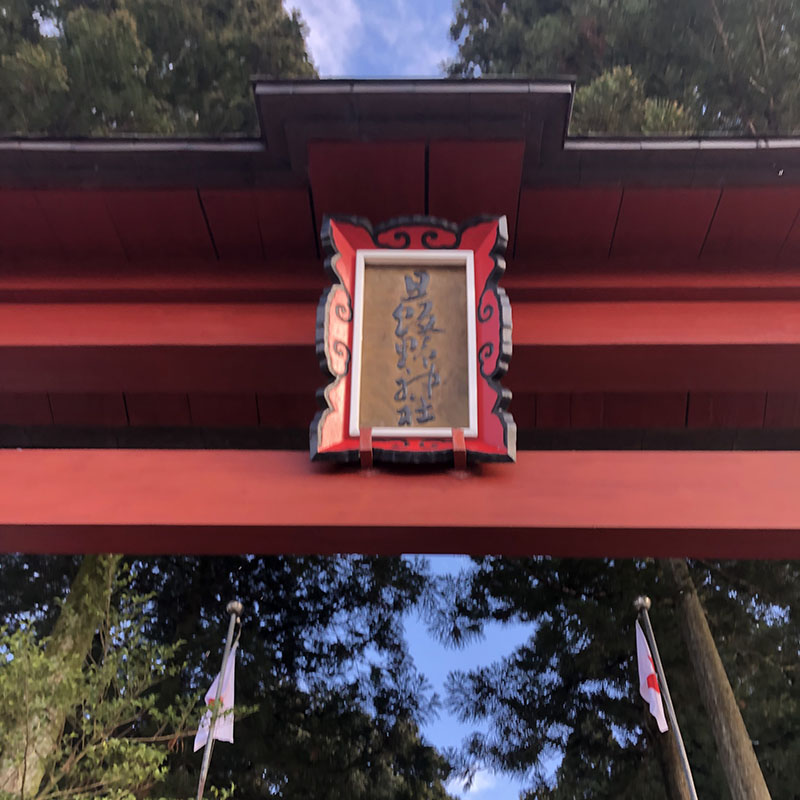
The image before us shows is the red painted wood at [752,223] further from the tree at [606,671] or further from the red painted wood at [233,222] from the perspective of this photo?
the tree at [606,671]

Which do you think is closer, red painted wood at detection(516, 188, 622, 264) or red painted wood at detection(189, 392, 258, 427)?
red painted wood at detection(516, 188, 622, 264)

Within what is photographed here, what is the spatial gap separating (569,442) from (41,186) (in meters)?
2.87

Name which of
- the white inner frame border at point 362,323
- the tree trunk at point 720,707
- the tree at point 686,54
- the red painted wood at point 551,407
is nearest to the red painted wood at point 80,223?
the white inner frame border at point 362,323

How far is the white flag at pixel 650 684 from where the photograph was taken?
4121 millimetres

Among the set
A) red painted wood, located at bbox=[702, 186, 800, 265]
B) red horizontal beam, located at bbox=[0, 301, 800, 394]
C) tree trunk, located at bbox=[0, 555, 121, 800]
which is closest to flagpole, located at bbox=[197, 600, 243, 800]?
tree trunk, located at bbox=[0, 555, 121, 800]

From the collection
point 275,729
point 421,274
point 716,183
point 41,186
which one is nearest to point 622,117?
point 716,183

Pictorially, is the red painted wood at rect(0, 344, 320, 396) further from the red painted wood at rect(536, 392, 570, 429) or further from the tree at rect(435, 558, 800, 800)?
the tree at rect(435, 558, 800, 800)

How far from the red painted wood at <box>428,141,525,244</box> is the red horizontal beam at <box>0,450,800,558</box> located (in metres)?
1.11

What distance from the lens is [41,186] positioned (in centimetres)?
286

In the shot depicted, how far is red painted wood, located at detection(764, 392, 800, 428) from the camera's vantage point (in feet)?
11.2

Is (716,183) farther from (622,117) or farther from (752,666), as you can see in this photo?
(752,666)

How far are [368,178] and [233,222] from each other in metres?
0.63

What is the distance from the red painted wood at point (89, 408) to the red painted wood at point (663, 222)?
8.23 ft

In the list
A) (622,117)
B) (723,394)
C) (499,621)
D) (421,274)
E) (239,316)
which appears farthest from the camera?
(499,621)
